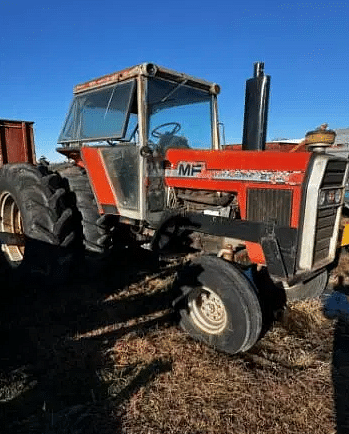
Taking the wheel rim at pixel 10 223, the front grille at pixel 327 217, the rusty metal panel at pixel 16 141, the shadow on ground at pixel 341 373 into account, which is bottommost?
the shadow on ground at pixel 341 373

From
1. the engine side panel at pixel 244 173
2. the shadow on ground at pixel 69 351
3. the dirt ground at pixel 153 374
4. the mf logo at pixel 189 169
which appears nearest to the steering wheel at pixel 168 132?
the engine side panel at pixel 244 173

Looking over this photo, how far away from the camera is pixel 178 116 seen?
13.3ft

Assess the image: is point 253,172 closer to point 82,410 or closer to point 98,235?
point 98,235

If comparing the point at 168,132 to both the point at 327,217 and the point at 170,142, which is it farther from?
the point at 327,217

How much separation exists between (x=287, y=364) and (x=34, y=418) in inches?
73.1

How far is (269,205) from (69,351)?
201 cm

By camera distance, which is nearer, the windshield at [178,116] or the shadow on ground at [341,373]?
the shadow on ground at [341,373]

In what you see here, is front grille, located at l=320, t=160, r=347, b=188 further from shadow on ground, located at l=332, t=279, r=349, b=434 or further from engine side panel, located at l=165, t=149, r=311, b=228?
shadow on ground, located at l=332, t=279, r=349, b=434

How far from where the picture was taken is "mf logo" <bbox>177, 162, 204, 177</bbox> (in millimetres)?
3471

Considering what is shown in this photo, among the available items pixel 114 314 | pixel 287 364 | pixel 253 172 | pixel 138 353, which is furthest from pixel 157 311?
pixel 253 172

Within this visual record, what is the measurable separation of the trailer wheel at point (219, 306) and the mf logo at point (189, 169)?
829 millimetres

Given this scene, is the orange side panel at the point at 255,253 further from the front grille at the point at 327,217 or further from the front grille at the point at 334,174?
the front grille at the point at 334,174

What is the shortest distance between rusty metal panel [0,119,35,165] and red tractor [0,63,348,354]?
77.9 inches

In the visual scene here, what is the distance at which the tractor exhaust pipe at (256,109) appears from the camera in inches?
152
